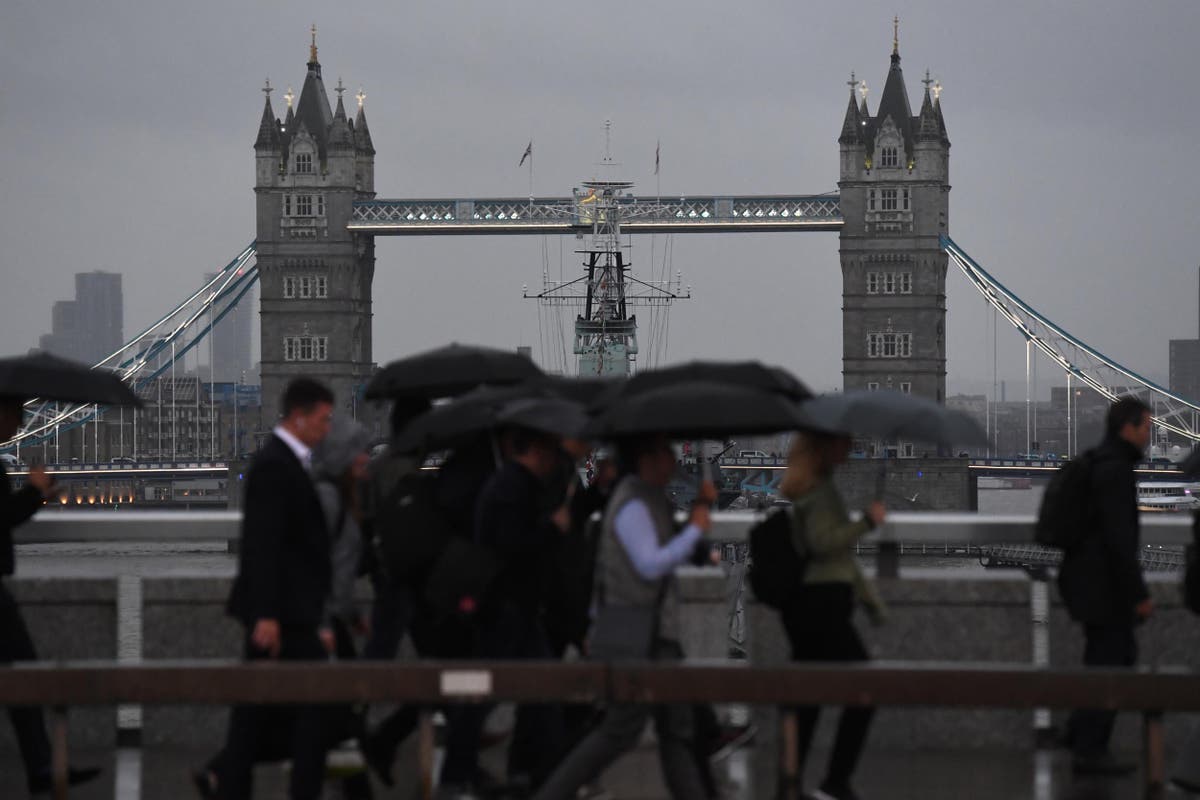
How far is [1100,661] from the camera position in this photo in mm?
5832

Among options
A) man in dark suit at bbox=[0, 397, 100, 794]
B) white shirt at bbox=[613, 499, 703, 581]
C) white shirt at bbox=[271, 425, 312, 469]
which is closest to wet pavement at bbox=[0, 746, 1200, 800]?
man in dark suit at bbox=[0, 397, 100, 794]

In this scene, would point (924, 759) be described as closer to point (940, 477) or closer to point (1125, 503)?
point (1125, 503)

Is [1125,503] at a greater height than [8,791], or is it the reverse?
[1125,503]

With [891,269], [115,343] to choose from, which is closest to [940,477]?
[891,269]

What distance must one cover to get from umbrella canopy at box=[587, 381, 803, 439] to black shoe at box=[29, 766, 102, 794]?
5.64 feet

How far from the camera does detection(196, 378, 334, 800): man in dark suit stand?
16.5 ft

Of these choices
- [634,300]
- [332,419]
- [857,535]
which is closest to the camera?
[857,535]

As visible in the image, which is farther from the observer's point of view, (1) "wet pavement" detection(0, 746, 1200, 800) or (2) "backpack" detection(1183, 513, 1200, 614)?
(1) "wet pavement" detection(0, 746, 1200, 800)

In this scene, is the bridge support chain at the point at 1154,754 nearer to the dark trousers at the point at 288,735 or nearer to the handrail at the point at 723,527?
the handrail at the point at 723,527

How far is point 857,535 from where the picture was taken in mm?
5180

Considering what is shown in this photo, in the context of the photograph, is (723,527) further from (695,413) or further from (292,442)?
(292,442)

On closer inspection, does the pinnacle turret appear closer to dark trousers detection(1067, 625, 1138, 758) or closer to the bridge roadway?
the bridge roadway

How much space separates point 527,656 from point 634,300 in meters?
67.8

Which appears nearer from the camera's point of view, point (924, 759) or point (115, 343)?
A: point (924, 759)
